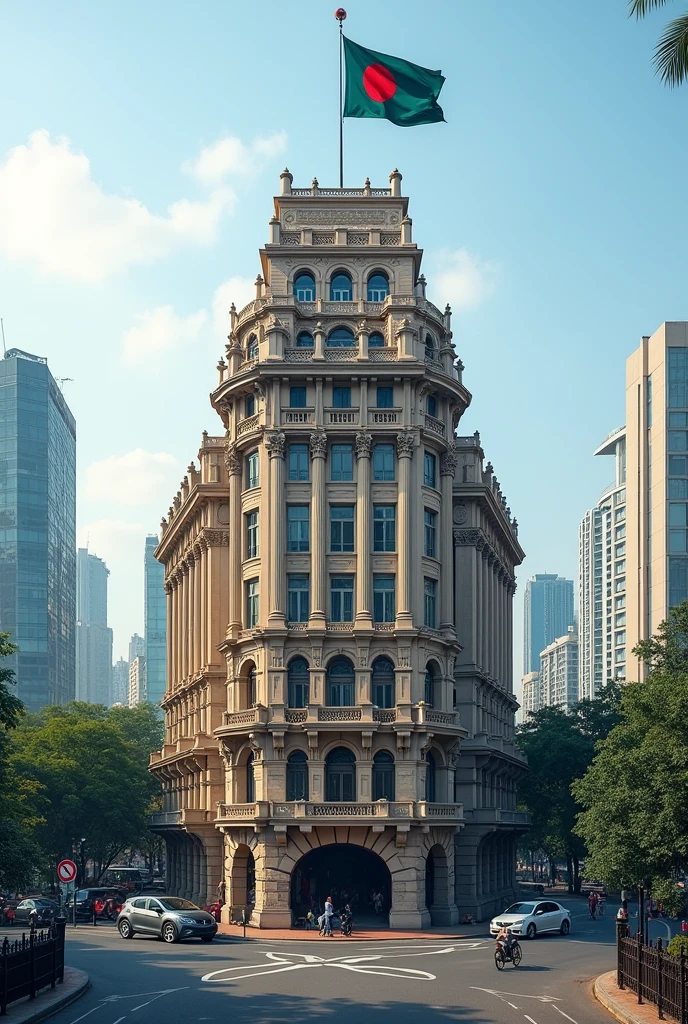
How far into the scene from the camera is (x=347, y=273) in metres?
70.1

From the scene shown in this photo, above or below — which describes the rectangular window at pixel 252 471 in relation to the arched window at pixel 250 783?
above

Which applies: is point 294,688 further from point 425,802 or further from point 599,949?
point 599,949

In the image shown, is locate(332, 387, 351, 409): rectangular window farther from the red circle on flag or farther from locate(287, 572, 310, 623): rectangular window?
the red circle on flag

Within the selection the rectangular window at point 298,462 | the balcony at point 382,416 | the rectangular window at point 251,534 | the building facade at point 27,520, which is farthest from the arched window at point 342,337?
the building facade at point 27,520

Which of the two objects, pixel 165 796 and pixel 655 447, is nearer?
pixel 165 796

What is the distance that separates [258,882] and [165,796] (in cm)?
3715

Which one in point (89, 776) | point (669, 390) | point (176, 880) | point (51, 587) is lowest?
point (176, 880)

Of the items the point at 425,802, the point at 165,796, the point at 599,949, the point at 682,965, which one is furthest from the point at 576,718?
the point at 682,965

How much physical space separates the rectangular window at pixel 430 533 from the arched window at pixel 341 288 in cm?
1265

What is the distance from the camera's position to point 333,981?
37.1 m

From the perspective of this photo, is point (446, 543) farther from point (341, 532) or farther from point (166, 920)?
point (166, 920)

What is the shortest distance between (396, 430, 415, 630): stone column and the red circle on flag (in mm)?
16400

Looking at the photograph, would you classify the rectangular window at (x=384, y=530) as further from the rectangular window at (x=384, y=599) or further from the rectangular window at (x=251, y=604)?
the rectangular window at (x=251, y=604)

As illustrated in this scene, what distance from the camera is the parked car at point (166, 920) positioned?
50.4m
